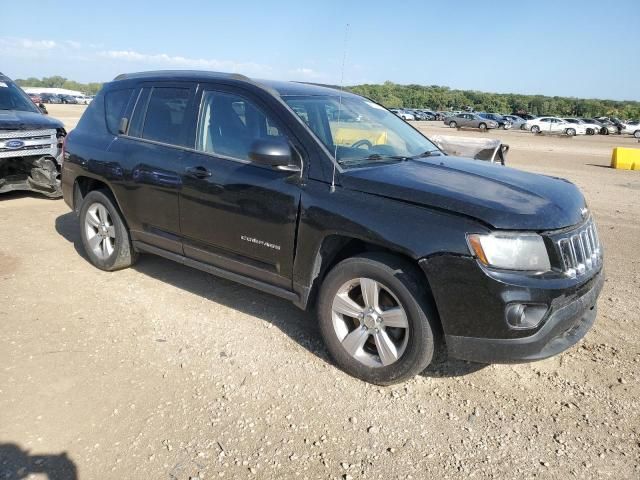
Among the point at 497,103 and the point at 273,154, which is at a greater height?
the point at 497,103

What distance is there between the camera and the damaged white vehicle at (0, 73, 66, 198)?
764 centimetres

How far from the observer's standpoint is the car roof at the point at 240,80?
3.99m

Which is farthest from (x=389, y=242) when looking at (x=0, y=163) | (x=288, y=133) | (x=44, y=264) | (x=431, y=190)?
(x=0, y=163)

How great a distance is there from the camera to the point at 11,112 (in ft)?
27.0

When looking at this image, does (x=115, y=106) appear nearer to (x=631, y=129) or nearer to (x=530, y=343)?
(x=530, y=343)

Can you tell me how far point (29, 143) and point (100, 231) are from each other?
12.1ft

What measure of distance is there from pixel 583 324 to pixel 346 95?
2712 millimetres

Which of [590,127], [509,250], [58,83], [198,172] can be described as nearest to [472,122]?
[590,127]

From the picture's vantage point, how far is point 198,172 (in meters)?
4.01

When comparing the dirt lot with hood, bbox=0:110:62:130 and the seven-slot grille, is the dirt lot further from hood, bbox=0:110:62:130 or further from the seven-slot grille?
hood, bbox=0:110:62:130

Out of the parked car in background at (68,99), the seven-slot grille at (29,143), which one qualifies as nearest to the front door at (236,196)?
the seven-slot grille at (29,143)

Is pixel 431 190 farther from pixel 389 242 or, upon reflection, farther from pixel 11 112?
pixel 11 112

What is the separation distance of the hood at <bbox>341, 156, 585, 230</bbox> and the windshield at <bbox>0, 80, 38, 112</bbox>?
768 cm

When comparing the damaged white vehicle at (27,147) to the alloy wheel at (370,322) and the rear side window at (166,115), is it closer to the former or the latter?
the rear side window at (166,115)
